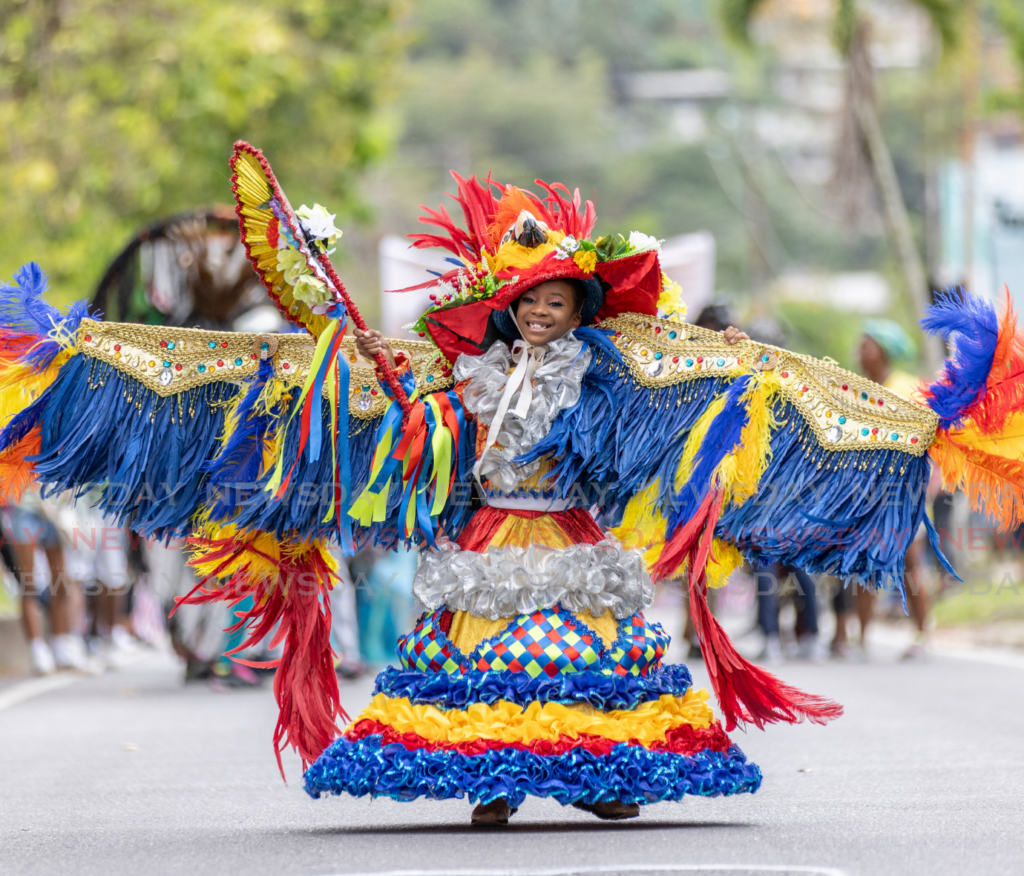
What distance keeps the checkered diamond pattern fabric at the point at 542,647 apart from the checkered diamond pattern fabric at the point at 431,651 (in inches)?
3.1

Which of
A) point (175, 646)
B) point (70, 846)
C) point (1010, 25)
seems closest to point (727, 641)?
point (70, 846)

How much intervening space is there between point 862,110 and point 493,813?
14821 mm

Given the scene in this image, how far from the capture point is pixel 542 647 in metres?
5.51

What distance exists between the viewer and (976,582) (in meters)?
18.7

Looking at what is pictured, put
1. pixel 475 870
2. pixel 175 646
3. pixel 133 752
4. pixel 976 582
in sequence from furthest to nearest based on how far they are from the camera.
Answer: pixel 976 582 < pixel 175 646 < pixel 133 752 < pixel 475 870

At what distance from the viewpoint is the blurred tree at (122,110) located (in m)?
15.7

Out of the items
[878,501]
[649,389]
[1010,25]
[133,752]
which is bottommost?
[133,752]

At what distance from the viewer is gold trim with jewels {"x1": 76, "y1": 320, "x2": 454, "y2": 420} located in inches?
237

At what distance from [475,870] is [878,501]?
2.01 metres

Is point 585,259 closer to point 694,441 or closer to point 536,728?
point 694,441

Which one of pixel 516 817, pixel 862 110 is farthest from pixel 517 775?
pixel 862 110

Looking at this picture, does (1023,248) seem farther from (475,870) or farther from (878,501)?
(475,870)

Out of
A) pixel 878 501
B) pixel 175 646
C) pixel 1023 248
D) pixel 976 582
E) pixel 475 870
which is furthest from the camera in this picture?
pixel 1023 248

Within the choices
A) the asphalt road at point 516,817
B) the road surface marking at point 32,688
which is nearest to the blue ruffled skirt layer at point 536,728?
the asphalt road at point 516,817
